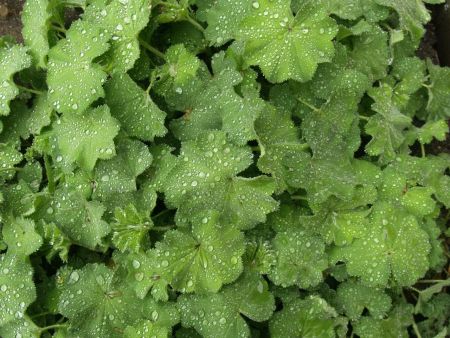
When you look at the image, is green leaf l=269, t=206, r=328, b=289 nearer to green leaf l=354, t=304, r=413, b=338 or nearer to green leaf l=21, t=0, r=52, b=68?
green leaf l=354, t=304, r=413, b=338

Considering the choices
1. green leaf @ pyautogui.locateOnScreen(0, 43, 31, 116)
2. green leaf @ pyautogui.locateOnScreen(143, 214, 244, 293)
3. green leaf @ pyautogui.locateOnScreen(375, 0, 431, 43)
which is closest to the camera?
green leaf @ pyautogui.locateOnScreen(143, 214, 244, 293)

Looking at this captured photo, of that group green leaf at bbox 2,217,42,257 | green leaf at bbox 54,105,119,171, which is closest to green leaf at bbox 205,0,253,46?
green leaf at bbox 54,105,119,171

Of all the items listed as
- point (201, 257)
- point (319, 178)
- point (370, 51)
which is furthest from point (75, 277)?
point (370, 51)

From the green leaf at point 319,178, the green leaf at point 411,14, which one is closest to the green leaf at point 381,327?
the green leaf at point 319,178

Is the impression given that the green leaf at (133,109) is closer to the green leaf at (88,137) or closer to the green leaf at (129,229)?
the green leaf at (88,137)

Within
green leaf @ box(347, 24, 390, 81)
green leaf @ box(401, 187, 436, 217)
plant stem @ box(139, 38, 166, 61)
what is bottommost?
green leaf @ box(401, 187, 436, 217)

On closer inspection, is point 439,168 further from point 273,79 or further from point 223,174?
point 223,174
